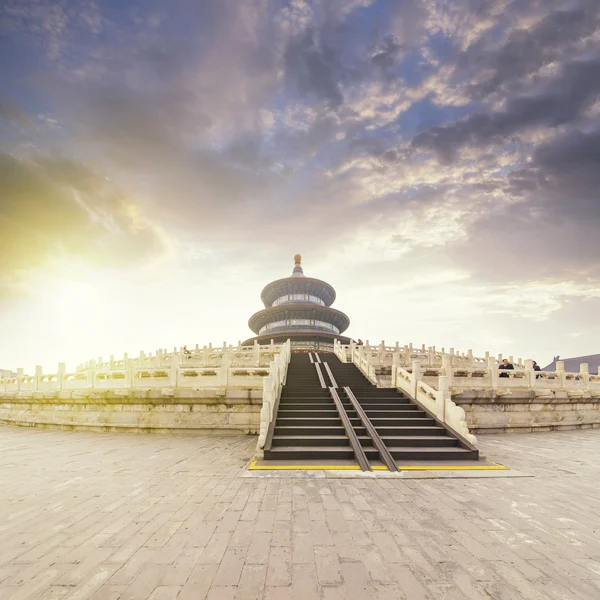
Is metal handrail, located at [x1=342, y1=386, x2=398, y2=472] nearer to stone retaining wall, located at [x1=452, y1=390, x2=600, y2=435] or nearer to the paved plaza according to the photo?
the paved plaza

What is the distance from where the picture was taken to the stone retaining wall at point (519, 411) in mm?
11062

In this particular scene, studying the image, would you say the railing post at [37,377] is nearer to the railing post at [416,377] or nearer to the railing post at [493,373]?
the railing post at [416,377]

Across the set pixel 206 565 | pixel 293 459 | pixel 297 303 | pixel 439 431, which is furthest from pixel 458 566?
pixel 297 303

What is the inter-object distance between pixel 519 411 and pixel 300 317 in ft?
97.5

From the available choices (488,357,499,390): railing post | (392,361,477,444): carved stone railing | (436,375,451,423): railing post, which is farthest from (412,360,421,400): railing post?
(488,357,499,390): railing post

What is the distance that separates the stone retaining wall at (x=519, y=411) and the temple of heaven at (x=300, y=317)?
972 inches

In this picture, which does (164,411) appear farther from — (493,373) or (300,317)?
(300,317)

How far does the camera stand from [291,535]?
4.01m

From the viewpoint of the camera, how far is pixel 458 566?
134 inches

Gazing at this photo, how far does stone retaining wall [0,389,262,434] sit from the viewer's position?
34.0 ft

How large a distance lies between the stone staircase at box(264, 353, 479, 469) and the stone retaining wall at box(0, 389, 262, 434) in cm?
157

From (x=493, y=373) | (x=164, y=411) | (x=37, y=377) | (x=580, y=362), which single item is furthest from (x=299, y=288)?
(x=580, y=362)

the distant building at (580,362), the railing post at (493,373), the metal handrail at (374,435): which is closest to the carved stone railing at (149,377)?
the metal handrail at (374,435)

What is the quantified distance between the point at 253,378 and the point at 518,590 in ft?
29.8
